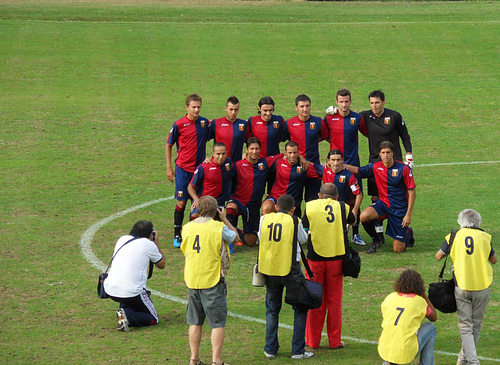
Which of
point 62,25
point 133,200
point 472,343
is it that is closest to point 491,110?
point 133,200

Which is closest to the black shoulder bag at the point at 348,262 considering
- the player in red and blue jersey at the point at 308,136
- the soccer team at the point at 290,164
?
the soccer team at the point at 290,164

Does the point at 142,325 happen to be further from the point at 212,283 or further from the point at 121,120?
the point at 121,120

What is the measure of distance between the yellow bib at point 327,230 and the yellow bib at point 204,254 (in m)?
1.23

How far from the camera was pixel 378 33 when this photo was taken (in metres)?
30.4

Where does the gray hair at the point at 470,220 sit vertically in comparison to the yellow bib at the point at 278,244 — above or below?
above

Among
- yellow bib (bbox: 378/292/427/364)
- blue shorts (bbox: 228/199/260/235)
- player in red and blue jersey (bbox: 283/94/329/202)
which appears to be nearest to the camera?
yellow bib (bbox: 378/292/427/364)

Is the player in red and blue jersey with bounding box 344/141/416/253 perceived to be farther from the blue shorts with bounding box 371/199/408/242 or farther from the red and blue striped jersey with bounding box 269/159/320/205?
the red and blue striped jersey with bounding box 269/159/320/205

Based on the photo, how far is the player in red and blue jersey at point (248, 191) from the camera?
12.5 metres

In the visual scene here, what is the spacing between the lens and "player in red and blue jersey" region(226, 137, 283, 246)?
40.9ft

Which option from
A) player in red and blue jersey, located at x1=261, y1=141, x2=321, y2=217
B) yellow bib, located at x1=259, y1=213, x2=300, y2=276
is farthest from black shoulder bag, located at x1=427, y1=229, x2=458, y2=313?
player in red and blue jersey, located at x1=261, y1=141, x2=321, y2=217

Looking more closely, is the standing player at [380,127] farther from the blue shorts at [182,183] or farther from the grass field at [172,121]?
the blue shorts at [182,183]

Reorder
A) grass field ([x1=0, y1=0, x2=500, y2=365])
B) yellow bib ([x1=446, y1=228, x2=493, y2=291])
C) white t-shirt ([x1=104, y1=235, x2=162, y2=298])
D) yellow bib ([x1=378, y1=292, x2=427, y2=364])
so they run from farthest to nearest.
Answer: grass field ([x1=0, y1=0, x2=500, y2=365]) < white t-shirt ([x1=104, y1=235, x2=162, y2=298]) < yellow bib ([x1=446, y1=228, x2=493, y2=291]) < yellow bib ([x1=378, y1=292, x2=427, y2=364])

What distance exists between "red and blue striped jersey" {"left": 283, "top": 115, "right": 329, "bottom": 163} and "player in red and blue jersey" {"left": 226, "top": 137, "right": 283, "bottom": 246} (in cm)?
45

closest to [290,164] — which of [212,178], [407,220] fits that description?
[212,178]
